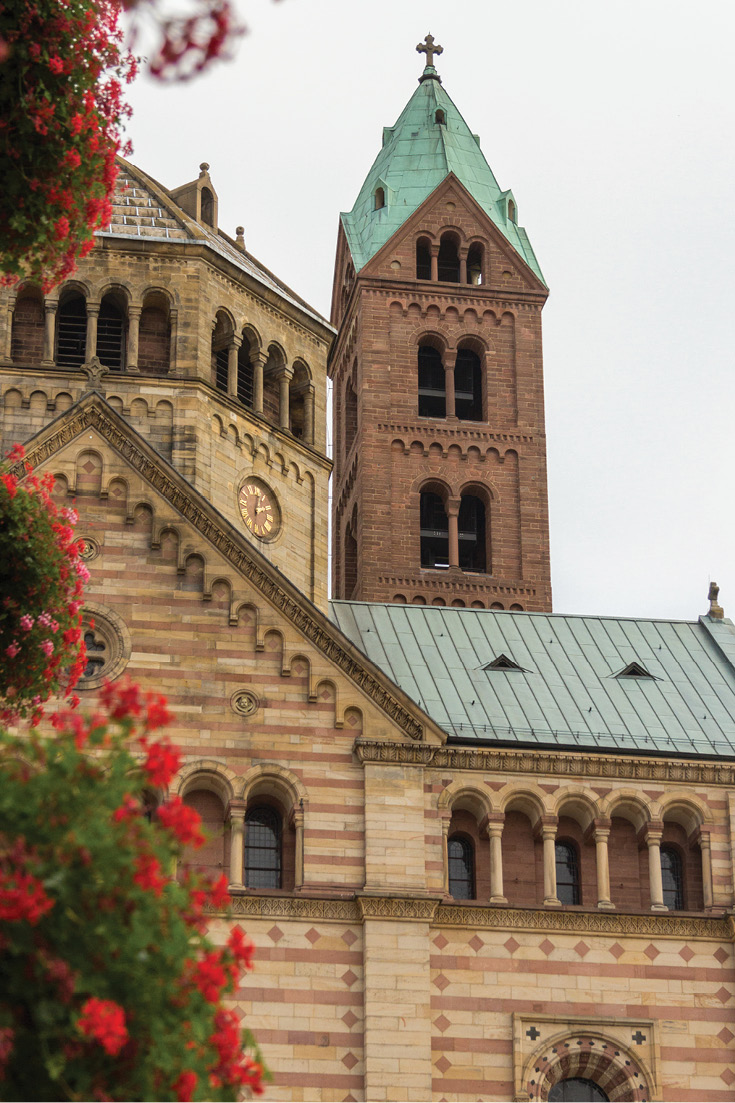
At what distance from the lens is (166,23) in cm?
1566

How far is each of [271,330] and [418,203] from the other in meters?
27.0

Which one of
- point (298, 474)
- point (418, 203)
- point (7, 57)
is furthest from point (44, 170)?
point (418, 203)

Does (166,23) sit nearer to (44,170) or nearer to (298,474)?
(44,170)

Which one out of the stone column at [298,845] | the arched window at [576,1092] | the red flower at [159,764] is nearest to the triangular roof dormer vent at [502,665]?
the stone column at [298,845]

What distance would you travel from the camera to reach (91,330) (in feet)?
148

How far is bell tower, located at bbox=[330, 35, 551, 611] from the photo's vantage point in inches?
2648

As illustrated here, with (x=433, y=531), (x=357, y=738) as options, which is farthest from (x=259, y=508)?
(x=433, y=531)

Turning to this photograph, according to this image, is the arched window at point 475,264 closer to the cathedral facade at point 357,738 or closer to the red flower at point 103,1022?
the cathedral facade at point 357,738

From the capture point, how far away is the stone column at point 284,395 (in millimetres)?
47438

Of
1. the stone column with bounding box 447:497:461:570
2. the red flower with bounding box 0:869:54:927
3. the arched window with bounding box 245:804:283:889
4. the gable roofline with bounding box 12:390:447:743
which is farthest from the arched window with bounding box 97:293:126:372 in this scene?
the red flower with bounding box 0:869:54:927

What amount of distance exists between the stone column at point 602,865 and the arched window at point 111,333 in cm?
1508

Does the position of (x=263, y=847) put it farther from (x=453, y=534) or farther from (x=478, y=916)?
(x=453, y=534)

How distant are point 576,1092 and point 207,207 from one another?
77.0 feet

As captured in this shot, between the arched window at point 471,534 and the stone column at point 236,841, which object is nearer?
the stone column at point 236,841
